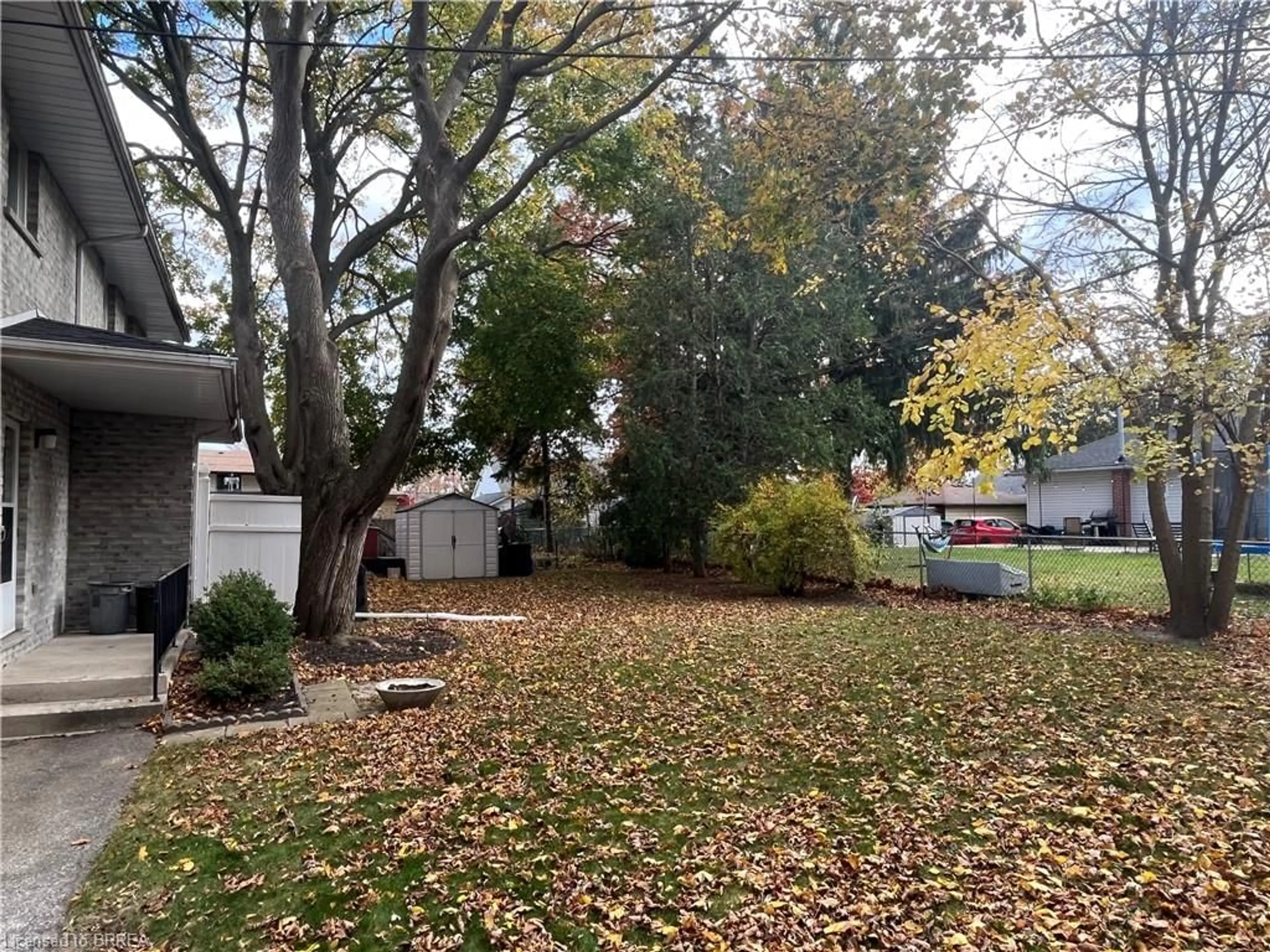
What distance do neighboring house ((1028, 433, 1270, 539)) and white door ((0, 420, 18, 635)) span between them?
2401 centimetres

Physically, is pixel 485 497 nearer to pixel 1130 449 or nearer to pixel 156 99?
pixel 156 99

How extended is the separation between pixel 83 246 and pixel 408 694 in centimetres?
748

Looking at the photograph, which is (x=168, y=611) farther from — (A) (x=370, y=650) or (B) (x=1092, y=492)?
(B) (x=1092, y=492)

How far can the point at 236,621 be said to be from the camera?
263 inches

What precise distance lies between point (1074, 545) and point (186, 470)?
14.9 m

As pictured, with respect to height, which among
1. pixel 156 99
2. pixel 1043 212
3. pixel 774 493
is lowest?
pixel 774 493

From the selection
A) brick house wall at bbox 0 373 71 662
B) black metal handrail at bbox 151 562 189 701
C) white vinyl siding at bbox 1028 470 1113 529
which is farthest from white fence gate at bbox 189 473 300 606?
white vinyl siding at bbox 1028 470 1113 529

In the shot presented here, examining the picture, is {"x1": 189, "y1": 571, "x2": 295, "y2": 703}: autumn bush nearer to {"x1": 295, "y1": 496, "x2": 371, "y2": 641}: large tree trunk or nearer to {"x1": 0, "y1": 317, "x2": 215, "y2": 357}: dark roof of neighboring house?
{"x1": 295, "y1": 496, "x2": 371, "y2": 641}: large tree trunk

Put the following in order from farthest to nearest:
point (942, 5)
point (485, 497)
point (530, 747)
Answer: point (485, 497) < point (942, 5) < point (530, 747)

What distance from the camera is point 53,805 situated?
4227 mm

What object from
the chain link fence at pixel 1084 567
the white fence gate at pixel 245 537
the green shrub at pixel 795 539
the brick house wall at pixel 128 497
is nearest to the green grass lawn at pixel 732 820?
the white fence gate at pixel 245 537

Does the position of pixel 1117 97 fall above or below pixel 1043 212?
above

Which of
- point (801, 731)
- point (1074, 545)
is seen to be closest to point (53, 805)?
point (801, 731)

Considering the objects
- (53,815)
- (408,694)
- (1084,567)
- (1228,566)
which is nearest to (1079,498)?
(1084,567)
